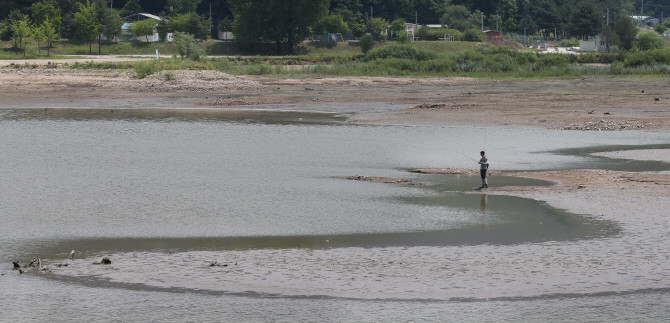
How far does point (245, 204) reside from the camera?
16031mm

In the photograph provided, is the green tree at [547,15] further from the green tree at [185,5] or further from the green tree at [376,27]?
the green tree at [185,5]

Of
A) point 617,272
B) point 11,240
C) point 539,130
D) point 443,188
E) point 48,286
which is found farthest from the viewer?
point 539,130

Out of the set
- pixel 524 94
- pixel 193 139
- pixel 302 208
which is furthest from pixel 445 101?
pixel 302 208

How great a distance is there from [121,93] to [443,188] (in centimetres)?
3499

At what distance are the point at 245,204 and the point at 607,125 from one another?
2014 cm

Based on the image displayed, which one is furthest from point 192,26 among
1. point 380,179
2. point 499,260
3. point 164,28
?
point 499,260

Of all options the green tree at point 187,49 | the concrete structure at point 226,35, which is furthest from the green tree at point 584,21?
the green tree at point 187,49

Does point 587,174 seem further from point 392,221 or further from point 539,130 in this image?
point 539,130

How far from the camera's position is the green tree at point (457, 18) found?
138875 millimetres

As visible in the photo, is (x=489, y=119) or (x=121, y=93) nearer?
(x=489, y=119)

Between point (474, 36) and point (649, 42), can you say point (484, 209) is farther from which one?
point (474, 36)

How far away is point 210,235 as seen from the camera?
13258 mm

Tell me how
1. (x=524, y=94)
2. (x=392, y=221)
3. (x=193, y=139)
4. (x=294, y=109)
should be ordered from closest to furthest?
(x=392, y=221), (x=193, y=139), (x=294, y=109), (x=524, y=94)

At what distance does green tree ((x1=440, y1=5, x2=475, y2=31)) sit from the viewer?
456 ft
